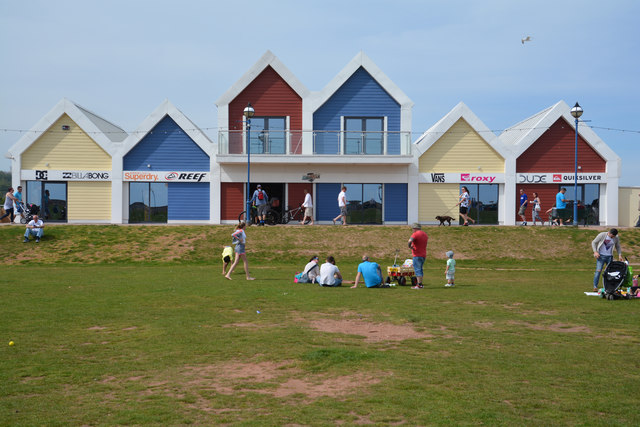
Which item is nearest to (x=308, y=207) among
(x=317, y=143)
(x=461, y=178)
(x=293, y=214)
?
(x=293, y=214)

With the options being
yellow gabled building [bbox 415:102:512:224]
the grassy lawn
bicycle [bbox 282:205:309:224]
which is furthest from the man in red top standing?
yellow gabled building [bbox 415:102:512:224]

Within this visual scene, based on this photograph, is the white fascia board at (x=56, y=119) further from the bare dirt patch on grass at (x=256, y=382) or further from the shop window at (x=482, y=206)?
the bare dirt patch on grass at (x=256, y=382)

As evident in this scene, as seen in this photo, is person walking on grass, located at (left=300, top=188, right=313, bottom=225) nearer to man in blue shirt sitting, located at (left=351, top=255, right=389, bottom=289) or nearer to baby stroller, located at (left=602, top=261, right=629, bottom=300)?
man in blue shirt sitting, located at (left=351, top=255, right=389, bottom=289)

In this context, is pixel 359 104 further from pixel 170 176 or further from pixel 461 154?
pixel 170 176

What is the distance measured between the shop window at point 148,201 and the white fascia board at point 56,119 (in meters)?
2.70

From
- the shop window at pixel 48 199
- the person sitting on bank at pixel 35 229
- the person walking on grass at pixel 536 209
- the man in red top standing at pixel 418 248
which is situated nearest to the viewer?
the man in red top standing at pixel 418 248

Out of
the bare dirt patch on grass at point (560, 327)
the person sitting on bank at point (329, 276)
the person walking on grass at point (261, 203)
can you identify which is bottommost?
the bare dirt patch on grass at point (560, 327)

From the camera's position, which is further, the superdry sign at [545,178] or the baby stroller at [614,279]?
the superdry sign at [545,178]

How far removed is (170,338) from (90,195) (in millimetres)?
28302

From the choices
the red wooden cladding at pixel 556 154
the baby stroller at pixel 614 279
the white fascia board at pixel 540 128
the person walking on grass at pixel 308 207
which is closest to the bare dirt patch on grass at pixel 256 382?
the baby stroller at pixel 614 279

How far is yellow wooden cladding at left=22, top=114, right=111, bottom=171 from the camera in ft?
115

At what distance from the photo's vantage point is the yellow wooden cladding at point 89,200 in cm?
3497

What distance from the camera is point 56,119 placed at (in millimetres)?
34906

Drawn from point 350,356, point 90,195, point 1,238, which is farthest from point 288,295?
point 90,195
